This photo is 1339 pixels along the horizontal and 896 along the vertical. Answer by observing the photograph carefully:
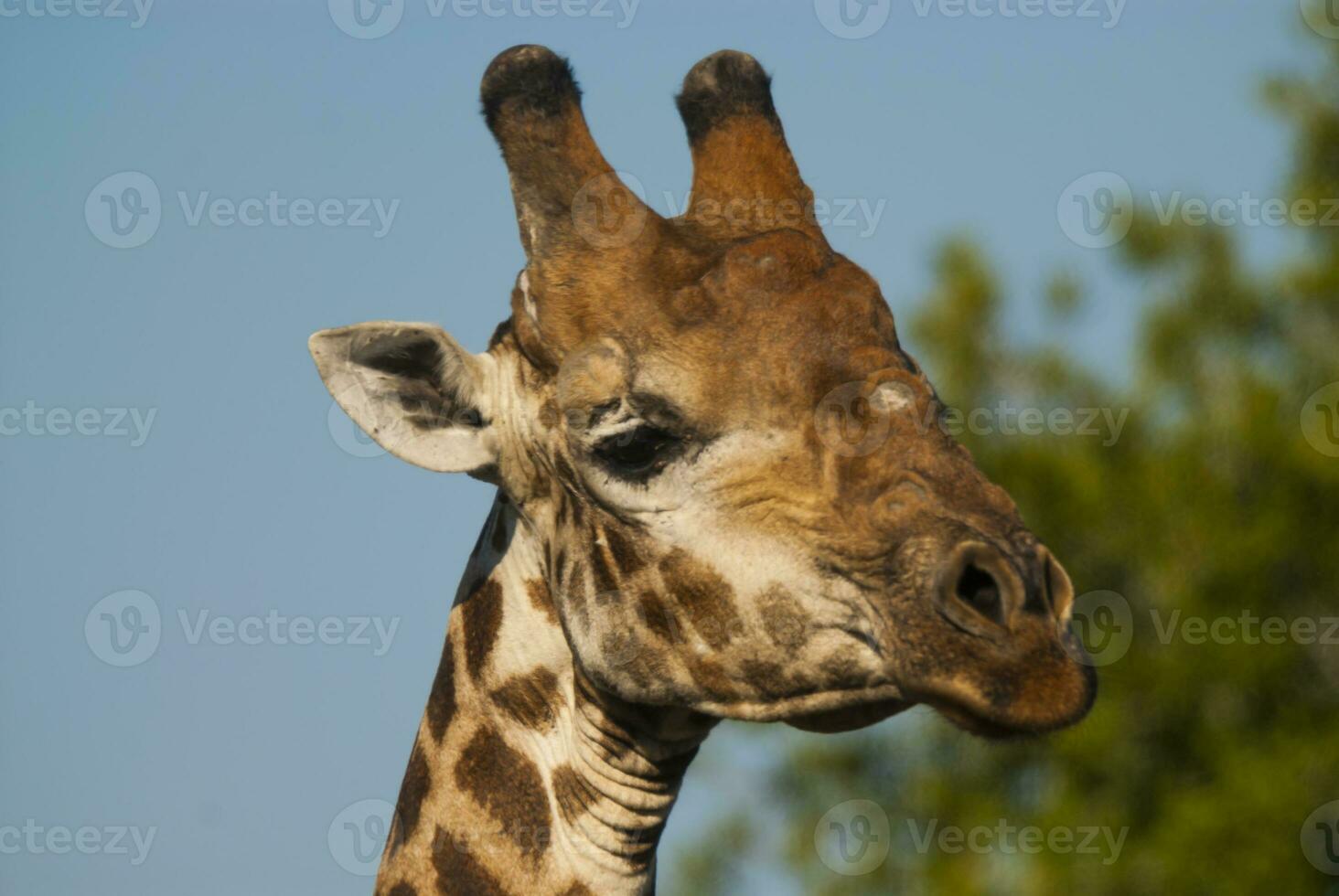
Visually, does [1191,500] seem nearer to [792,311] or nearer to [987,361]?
[987,361]

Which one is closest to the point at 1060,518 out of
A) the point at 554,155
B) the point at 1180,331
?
the point at 1180,331

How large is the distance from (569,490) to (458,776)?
106 centimetres

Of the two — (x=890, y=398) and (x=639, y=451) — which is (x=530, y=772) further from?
(x=890, y=398)

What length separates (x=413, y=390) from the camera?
21.4 feet

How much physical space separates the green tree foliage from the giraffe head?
18.1 m

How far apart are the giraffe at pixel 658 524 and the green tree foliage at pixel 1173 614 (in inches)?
703
